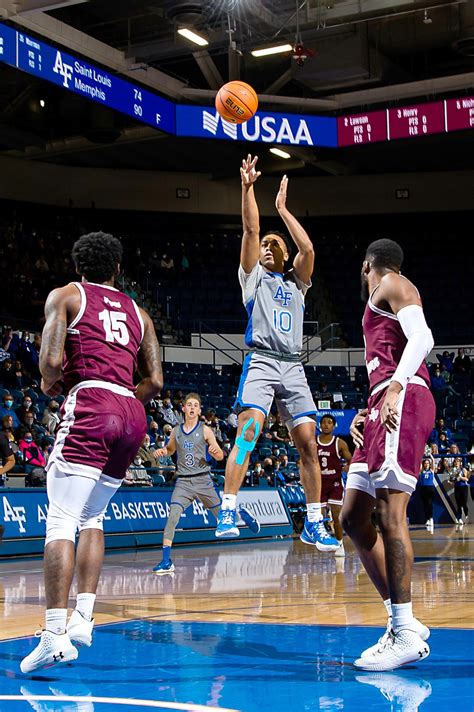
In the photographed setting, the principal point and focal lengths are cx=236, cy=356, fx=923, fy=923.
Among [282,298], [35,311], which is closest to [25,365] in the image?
[35,311]

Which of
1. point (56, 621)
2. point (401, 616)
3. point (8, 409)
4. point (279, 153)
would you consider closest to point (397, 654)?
point (401, 616)

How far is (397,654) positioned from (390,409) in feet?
3.79

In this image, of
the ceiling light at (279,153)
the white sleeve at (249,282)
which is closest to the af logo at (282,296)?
the white sleeve at (249,282)

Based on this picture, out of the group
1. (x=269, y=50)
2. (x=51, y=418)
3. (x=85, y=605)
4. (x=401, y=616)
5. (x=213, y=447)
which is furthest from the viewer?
(x=269, y=50)

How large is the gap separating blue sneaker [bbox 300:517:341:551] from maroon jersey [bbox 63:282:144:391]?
6.83 ft

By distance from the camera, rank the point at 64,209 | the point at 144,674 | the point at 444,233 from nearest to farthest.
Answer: the point at 144,674 < the point at 64,209 < the point at 444,233

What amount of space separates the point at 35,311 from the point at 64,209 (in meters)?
6.85

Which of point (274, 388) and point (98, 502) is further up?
point (274, 388)

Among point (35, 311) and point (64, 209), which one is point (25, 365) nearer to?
point (35, 311)

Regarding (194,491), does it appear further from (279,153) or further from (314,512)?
(279,153)

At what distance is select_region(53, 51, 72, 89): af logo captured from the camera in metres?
16.5

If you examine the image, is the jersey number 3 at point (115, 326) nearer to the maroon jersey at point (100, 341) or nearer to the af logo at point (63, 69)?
the maroon jersey at point (100, 341)

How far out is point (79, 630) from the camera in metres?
4.57

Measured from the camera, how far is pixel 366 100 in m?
22.8
